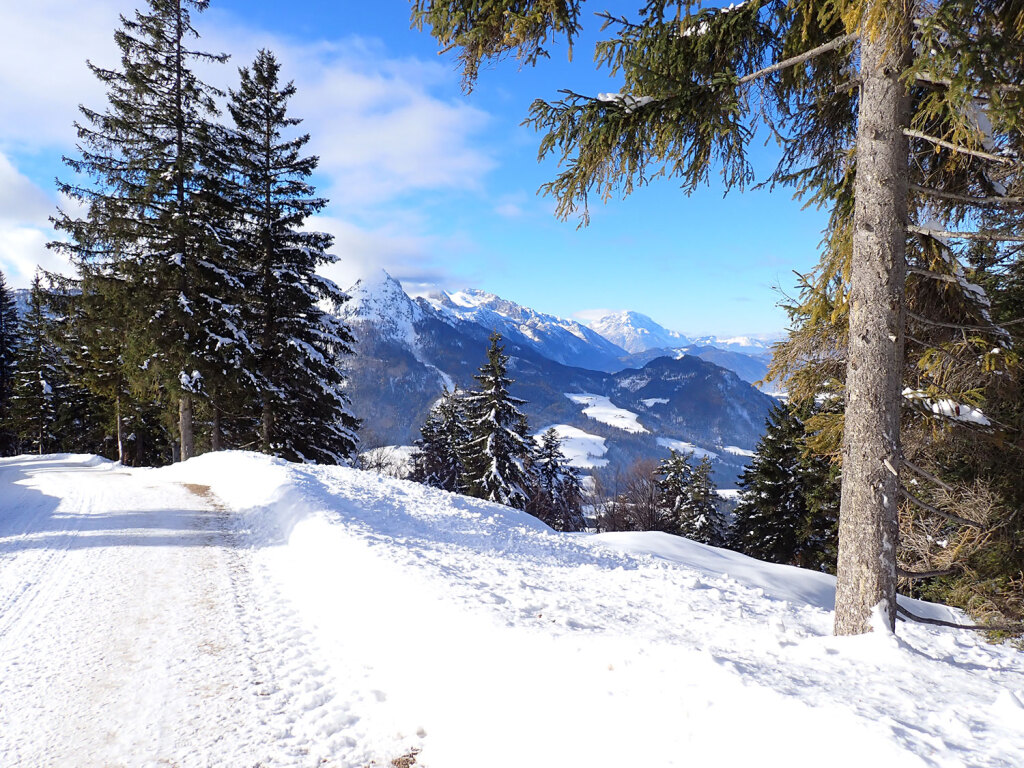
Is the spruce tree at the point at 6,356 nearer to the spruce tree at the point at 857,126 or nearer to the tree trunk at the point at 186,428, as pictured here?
the tree trunk at the point at 186,428

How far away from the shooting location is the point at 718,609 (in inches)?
223

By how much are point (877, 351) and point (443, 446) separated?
34.3 meters

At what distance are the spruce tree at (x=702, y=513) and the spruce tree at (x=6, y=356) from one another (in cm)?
4732

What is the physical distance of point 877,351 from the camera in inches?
185

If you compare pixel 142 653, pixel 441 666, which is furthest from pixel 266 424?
pixel 441 666

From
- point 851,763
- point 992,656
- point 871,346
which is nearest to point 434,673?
point 851,763

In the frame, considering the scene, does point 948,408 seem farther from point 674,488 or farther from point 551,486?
point 674,488

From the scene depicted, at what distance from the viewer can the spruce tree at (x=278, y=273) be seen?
62.6 feet

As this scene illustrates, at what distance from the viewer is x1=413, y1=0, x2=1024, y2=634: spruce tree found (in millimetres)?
4281

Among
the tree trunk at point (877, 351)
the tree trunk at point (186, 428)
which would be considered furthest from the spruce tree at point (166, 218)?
the tree trunk at point (877, 351)

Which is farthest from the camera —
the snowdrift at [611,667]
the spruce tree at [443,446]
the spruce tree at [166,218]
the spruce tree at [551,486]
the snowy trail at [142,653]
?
the spruce tree at [443,446]

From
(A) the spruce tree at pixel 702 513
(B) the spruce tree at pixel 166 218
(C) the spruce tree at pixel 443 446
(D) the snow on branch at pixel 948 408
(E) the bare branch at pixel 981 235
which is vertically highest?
(B) the spruce tree at pixel 166 218

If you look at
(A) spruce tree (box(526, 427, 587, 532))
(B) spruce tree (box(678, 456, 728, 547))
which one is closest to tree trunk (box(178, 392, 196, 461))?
(A) spruce tree (box(526, 427, 587, 532))

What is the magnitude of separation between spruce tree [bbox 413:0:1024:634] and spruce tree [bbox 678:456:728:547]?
27.6 metres
